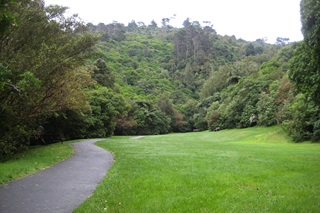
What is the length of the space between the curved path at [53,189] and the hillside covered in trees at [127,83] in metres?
3.24

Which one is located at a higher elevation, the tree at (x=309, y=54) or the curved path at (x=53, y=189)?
the tree at (x=309, y=54)

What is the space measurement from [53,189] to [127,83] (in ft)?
281

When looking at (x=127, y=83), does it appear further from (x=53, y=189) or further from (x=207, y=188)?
(x=207, y=188)

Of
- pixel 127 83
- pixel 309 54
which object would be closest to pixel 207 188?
pixel 309 54

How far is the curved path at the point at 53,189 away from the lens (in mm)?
7512

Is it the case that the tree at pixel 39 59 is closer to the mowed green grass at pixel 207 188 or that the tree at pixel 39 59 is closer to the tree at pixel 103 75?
the mowed green grass at pixel 207 188

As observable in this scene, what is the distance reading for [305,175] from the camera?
1131cm

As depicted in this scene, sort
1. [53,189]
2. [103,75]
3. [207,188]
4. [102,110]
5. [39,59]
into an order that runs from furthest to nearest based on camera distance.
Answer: [103,75] < [102,110] < [39,59] < [53,189] < [207,188]

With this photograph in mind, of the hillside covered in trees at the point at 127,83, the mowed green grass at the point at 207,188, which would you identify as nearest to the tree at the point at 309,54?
the hillside covered in trees at the point at 127,83

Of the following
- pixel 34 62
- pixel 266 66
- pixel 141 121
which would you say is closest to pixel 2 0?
pixel 34 62

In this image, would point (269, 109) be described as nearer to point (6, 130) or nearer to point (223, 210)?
point (6, 130)

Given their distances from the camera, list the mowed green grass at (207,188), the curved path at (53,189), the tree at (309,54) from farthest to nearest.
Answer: the tree at (309,54) → the curved path at (53,189) → the mowed green grass at (207,188)

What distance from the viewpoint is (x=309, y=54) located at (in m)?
15.5

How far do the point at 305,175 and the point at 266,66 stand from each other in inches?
2557
